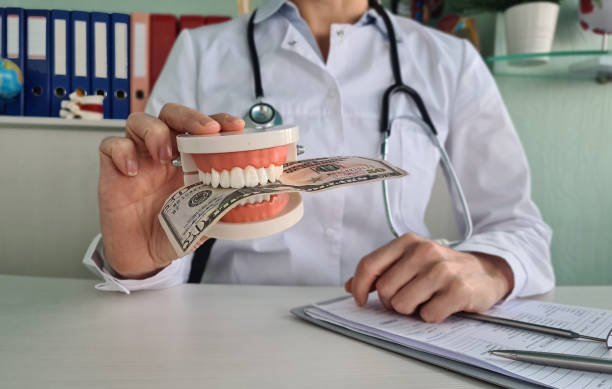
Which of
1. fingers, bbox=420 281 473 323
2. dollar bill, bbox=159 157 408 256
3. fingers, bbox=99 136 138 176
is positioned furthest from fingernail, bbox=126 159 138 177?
fingers, bbox=420 281 473 323

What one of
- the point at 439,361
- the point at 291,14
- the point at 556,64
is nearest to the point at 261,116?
the point at 291,14

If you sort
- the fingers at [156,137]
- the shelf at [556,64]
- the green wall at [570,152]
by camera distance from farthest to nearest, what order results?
the green wall at [570,152], the shelf at [556,64], the fingers at [156,137]

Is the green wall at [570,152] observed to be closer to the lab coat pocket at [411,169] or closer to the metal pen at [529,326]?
the lab coat pocket at [411,169]

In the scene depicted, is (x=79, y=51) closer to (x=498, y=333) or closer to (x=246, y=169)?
(x=246, y=169)

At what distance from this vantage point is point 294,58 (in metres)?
0.83

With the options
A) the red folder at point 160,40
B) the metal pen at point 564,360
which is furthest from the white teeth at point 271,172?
the red folder at point 160,40

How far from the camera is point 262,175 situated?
387mm

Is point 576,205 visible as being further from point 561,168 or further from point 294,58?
point 294,58

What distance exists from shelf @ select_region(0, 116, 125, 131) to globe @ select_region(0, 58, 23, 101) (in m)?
0.04

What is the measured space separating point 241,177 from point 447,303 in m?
0.27

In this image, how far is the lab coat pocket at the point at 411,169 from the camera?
808 millimetres

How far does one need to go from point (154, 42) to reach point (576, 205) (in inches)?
48.2

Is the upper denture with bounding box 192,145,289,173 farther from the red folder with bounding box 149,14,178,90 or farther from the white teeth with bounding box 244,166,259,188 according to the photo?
the red folder with bounding box 149,14,178,90

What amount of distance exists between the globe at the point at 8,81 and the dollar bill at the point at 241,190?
366mm
